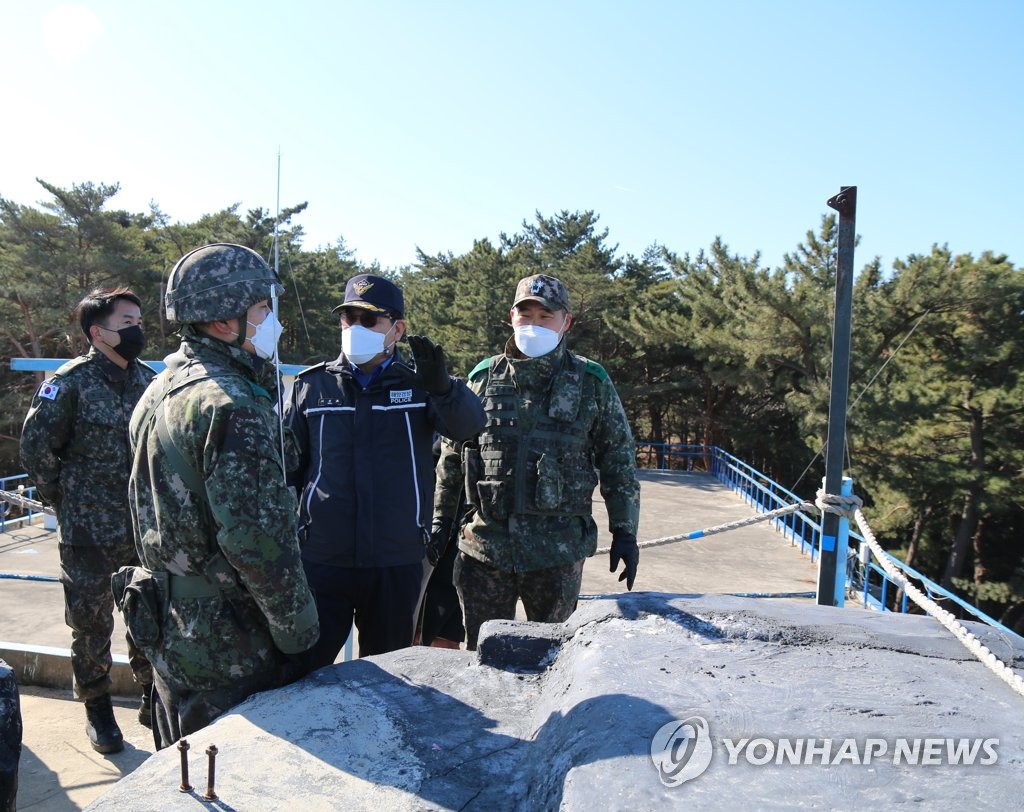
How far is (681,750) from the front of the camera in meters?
1.61

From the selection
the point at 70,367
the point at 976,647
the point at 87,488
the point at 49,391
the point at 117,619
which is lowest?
the point at 117,619

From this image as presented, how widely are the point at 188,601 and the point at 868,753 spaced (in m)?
1.71

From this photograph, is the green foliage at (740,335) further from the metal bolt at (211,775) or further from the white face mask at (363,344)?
the metal bolt at (211,775)

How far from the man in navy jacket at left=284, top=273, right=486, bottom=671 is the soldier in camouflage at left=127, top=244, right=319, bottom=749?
1.71 ft

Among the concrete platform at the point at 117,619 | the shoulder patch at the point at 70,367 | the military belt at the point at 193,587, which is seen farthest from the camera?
the shoulder patch at the point at 70,367

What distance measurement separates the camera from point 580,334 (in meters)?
25.9

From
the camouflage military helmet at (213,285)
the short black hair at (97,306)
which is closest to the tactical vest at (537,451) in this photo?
the camouflage military helmet at (213,285)

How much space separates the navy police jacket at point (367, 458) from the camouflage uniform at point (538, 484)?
0.33m

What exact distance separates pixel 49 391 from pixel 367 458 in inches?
67.3

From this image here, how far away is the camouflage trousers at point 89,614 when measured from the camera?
3424 millimetres

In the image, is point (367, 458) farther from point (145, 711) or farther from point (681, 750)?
point (145, 711)

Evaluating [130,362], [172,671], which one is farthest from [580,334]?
[172,671]

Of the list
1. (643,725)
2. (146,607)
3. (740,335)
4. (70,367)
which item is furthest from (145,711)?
(740,335)

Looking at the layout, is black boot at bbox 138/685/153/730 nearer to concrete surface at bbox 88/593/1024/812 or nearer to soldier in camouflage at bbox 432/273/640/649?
soldier in camouflage at bbox 432/273/640/649
